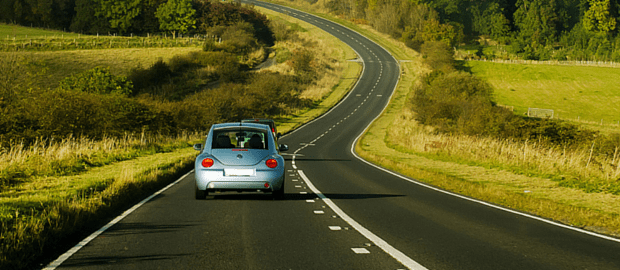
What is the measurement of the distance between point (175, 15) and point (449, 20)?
242 feet

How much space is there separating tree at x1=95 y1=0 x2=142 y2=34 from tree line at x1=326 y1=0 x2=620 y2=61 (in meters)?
52.7

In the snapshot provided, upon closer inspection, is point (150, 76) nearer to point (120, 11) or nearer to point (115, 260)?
point (120, 11)

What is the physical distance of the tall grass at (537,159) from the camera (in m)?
18.1

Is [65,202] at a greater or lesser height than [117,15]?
lesser

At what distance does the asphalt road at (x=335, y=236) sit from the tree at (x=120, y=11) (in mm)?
91660

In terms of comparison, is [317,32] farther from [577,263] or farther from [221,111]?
[577,263]

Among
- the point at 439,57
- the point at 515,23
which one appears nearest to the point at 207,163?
the point at 439,57

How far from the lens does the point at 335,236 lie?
30.0ft

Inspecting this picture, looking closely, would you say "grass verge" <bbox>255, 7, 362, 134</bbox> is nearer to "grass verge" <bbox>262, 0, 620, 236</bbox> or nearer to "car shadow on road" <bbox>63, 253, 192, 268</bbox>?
"grass verge" <bbox>262, 0, 620, 236</bbox>

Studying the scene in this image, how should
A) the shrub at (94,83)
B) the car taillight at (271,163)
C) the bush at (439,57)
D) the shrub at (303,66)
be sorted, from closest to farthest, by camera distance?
the car taillight at (271,163) < the shrub at (94,83) < the shrub at (303,66) < the bush at (439,57)

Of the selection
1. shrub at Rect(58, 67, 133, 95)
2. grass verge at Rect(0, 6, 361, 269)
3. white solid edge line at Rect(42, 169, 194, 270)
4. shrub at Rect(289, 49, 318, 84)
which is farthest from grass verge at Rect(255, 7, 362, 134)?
white solid edge line at Rect(42, 169, 194, 270)

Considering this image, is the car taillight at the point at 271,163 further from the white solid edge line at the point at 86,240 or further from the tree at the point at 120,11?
the tree at the point at 120,11

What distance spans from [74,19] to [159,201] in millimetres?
99581

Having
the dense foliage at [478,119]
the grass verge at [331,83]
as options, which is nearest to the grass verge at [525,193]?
the dense foliage at [478,119]
